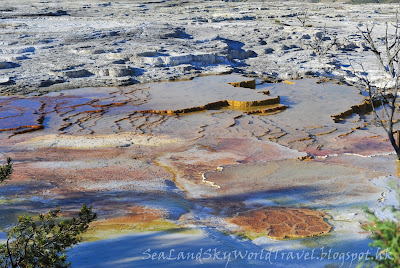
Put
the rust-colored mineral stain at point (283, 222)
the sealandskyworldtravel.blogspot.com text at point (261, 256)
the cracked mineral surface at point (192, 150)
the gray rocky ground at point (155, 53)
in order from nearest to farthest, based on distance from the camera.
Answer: the sealandskyworldtravel.blogspot.com text at point (261, 256), the cracked mineral surface at point (192, 150), the rust-colored mineral stain at point (283, 222), the gray rocky ground at point (155, 53)

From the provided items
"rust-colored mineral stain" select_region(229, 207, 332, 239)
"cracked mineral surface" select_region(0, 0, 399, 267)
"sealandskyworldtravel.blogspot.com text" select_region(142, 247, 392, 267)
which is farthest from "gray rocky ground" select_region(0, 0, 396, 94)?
"sealandskyworldtravel.blogspot.com text" select_region(142, 247, 392, 267)

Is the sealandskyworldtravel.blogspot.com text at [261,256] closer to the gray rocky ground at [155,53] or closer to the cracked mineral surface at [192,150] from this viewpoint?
the cracked mineral surface at [192,150]

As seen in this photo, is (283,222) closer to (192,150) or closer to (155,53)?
(192,150)

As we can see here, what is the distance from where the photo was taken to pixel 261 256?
3.25 metres

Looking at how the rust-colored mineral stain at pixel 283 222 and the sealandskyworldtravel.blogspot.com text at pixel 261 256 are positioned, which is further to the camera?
the rust-colored mineral stain at pixel 283 222

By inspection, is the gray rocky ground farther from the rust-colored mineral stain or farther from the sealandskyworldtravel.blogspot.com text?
the sealandskyworldtravel.blogspot.com text

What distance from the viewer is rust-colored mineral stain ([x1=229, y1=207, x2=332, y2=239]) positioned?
3738 millimetres

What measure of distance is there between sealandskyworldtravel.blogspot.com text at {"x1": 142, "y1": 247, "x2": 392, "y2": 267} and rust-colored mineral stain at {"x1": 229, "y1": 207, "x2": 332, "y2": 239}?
0.33 m

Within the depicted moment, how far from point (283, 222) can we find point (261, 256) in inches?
29.3

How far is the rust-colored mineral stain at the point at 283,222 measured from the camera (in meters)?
3.74

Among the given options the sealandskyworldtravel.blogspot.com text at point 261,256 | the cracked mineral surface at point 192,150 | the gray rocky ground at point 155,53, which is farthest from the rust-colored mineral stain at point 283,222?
the gray rocky ground at point 155,53

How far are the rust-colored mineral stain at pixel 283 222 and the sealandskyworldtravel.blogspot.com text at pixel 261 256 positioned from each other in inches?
13.0

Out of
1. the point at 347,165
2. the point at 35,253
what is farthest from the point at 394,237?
the point at 347,165

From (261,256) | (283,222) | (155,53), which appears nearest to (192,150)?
(283,222)
